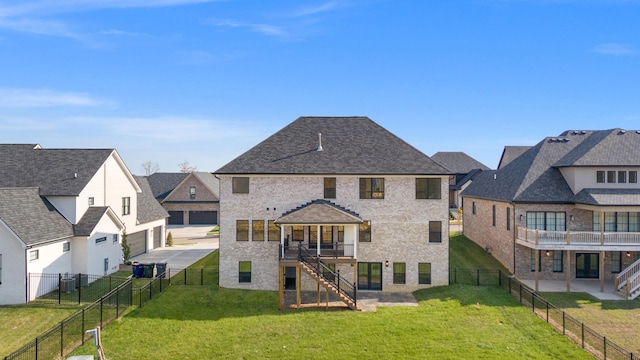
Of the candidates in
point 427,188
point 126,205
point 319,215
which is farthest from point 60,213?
point 427,188

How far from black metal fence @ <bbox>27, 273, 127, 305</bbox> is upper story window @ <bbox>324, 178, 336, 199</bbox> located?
13155mm

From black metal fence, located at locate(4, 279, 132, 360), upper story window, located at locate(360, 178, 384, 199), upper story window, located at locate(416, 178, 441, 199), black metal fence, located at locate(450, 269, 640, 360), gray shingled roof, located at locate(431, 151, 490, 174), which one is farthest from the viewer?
gray shingled roof, located at locate(431, 151, 490, 174)

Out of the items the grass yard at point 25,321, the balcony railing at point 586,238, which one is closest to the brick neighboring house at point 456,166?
the balcony railing at point 586,238

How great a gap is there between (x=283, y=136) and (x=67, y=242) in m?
15.1

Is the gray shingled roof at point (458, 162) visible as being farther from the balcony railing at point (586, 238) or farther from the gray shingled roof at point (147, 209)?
the gray shingled roof at point (147, 209)

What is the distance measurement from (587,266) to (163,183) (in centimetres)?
5223

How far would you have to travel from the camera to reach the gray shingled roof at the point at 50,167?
80.8ft

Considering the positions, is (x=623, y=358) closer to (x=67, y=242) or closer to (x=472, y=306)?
(x=472, y=306)

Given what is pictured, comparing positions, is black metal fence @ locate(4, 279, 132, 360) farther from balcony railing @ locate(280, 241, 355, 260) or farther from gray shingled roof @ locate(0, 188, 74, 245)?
balcony railing @ locate(280, 241, 355, 260)

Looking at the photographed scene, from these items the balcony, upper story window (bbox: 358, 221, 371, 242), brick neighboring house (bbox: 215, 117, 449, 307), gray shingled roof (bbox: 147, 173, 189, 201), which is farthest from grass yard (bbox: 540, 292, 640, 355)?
gray shingled roof (bbox: 147, 173, 189, 201)

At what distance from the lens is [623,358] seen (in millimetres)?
13609

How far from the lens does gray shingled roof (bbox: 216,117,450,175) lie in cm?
2252

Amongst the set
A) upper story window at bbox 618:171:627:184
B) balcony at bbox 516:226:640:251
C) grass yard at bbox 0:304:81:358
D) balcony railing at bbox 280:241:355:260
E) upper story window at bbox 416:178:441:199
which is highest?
upper story window at bbox 618:171:627:184

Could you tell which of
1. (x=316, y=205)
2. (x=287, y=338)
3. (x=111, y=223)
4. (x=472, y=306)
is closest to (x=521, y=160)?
(x=472, y=306)
